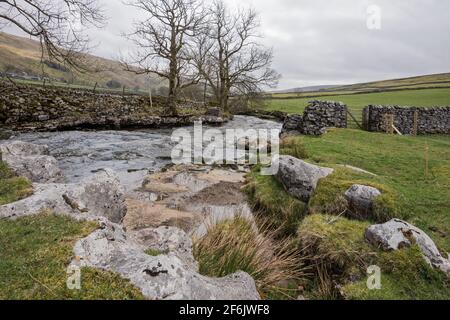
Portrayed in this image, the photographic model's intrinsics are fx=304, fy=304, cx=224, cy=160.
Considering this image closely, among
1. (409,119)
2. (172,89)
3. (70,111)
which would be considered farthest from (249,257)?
(172,89)

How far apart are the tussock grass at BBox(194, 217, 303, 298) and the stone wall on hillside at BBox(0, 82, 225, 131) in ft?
52.4

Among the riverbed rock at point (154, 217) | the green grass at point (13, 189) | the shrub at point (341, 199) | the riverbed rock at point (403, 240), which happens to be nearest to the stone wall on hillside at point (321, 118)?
the shrub at point (341, 199)

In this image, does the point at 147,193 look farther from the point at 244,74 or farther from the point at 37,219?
the point at 244,74

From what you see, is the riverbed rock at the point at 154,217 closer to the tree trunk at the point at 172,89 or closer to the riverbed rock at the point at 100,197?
the riverbed rock at the point at 100,197

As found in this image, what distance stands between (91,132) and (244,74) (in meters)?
20.8

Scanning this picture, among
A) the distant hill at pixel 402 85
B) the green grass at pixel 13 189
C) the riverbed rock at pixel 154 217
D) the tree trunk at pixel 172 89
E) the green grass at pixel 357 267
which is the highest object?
the distant hill at pixel 402 85

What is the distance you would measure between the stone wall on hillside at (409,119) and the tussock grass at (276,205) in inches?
576

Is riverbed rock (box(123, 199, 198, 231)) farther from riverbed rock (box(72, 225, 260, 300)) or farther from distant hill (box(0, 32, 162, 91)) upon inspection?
distant hill (box(0, 32, 162, 91))

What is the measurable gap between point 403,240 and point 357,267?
85 cm

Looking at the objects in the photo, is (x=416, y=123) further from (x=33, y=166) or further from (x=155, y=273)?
(x=155, y=273)

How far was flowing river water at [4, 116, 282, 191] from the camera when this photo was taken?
11305 millimetres

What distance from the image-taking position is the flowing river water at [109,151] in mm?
11305

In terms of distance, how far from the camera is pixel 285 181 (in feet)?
27.1
